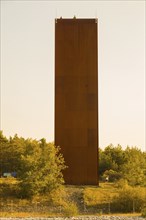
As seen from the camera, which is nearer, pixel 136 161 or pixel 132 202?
pixel 132 202

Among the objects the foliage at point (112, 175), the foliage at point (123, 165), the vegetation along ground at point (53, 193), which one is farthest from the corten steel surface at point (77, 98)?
the foliage at point (112, 175)

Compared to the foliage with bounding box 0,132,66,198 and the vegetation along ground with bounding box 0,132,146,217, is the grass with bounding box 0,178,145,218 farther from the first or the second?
the foliage with bounding box 0,132,66,198

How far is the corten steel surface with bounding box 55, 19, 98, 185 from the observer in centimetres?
3138

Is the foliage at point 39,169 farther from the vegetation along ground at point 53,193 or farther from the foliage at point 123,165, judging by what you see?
the foliage at point 123,165

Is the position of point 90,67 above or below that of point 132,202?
above

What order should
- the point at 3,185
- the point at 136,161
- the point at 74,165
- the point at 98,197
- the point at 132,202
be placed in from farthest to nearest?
the point at 136,161 → the point at 74,165 → the point at 3,185 → the point at 98,197 → the point at 132,202

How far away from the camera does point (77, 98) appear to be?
104 ft

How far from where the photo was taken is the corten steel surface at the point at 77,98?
31.4 metres

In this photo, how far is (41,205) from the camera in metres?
25.2

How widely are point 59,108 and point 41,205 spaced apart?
839 centimetres

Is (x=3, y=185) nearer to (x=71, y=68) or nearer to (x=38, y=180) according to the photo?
(x=38, y=180)

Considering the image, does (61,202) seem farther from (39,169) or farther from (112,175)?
(112,175)

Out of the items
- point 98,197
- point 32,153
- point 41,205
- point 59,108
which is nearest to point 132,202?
point 98,197

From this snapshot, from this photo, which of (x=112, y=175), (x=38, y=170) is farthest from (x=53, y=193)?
(x=112, y=175)
